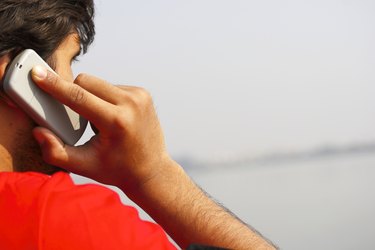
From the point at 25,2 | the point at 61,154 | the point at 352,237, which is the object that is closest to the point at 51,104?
the point at 61,154

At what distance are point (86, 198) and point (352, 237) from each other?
11.9 m

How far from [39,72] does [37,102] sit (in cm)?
8

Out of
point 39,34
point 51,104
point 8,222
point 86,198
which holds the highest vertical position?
point 39,34

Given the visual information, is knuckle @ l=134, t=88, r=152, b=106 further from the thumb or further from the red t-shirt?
the red t-shirt

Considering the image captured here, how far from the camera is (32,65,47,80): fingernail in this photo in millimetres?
2070

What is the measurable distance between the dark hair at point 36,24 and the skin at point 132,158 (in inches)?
2.0

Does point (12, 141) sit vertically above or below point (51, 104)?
below

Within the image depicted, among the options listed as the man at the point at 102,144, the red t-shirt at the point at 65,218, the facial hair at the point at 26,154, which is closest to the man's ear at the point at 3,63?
the man at the point at 102,144

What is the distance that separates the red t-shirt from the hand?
0.89 ft

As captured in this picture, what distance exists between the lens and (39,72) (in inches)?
81.8

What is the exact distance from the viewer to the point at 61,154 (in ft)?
7.02

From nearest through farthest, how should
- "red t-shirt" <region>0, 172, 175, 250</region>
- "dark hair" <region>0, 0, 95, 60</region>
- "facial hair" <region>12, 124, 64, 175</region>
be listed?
"red t-shirt" <region>0, 172, 175, 250</region>, "facial hair" <region>12, 124, 64, 175</region>, "dark hair" <region>0, 0, 95, 60</region>

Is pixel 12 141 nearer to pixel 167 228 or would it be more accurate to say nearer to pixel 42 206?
pixel 42 206

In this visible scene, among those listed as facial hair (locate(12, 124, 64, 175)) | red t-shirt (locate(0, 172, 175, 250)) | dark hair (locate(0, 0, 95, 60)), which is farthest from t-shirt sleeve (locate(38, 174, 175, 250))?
dark hair (locate(0, 0, 95, 60))
